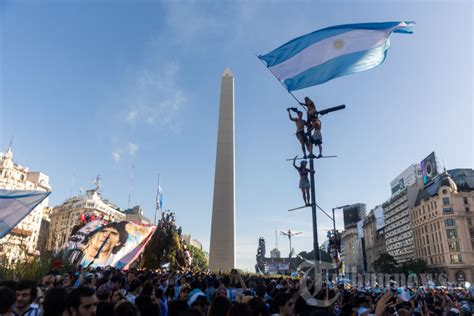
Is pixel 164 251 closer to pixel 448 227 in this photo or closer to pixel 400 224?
pixel 448 227

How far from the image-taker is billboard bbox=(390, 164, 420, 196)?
9438 centimetres

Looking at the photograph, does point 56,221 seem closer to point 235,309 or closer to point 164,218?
point 164,218

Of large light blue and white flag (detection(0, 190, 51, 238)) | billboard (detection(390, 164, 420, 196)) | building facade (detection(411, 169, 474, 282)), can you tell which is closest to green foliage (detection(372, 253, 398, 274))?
building facade (detection(411, 169, 474, 282))

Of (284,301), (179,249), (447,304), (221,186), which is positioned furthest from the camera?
(179,249)

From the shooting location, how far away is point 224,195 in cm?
2895

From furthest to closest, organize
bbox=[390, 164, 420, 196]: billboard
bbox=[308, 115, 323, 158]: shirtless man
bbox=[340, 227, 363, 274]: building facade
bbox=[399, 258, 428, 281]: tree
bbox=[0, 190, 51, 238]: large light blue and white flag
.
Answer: bbox=[340, 227, 363, 274]: building facade → bbox=[390, 164, 420, 196]: billboard → bbox=[399, 258, 428, 281]: tree → bbox=[0, 190, 51, 238]: large light blue and white flag → bbox=[308, 115, 323, 158]: shirtless man

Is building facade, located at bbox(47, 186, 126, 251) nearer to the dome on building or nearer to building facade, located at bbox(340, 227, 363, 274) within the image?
the dome on building

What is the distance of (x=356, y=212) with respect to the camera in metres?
140

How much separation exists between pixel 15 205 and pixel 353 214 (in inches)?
5655

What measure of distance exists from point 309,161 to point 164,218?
34347 millimetres

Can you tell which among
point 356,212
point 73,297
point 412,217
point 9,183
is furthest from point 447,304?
point 356,212

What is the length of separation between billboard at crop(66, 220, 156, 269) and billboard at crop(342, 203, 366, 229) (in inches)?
4926

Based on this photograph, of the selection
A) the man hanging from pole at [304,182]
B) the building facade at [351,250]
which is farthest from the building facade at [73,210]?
the man hanging from pole at [304,182]

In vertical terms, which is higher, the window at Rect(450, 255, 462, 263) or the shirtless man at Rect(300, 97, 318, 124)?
the shirtless man at Rect(300, 97, 318, 124)
